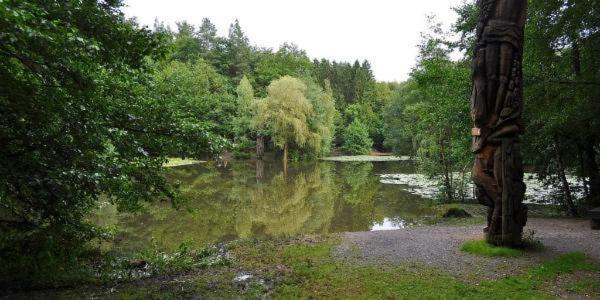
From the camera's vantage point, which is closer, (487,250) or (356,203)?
(487,250)

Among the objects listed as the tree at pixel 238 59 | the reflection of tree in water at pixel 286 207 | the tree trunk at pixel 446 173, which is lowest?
the reflection of tree in water at pixel 286 207

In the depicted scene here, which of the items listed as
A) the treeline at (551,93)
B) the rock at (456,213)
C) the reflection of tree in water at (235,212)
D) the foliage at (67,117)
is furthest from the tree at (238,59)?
the foliage at (67,117)

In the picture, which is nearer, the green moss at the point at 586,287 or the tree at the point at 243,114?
the green moss at the point at 586,287

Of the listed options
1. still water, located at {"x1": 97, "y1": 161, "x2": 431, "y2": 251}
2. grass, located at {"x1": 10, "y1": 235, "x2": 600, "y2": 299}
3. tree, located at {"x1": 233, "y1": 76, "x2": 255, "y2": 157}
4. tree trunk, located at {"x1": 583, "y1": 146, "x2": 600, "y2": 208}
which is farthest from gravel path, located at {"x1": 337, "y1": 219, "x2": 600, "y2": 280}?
tree, located at {"x1": 233, "y1": 76, "x2": 255, "y2": 157}

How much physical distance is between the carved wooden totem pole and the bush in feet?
179

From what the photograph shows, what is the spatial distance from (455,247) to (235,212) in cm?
1098

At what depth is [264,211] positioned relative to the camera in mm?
18906

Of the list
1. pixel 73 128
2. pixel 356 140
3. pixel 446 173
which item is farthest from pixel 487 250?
pixel 356 140

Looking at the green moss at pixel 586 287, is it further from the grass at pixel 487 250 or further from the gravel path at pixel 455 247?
the grass at pixel 487 250

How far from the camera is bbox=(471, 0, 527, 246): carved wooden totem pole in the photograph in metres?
8.40

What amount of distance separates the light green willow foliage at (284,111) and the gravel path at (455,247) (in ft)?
89.7

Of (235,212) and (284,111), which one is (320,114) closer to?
(284,111)

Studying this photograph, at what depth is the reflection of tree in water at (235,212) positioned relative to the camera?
14000mm

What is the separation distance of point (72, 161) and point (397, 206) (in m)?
17.1
